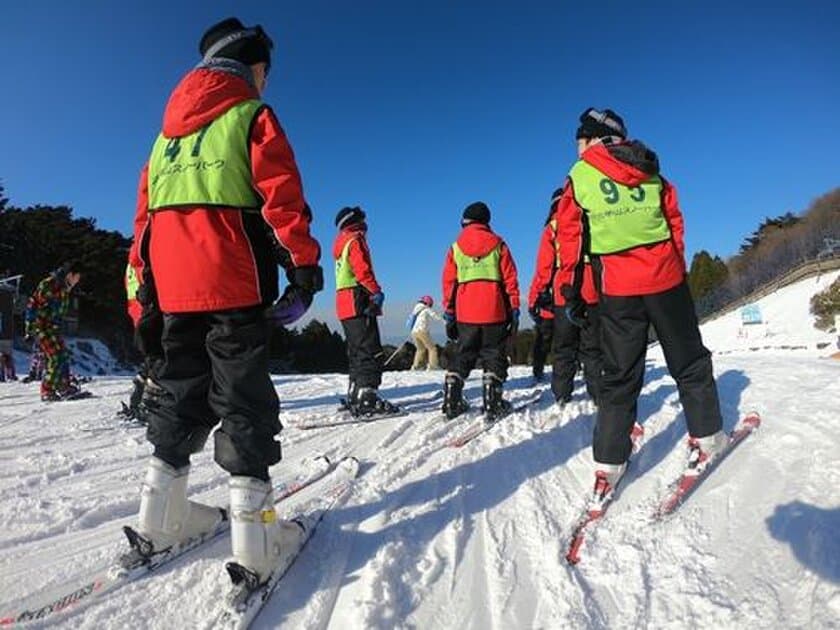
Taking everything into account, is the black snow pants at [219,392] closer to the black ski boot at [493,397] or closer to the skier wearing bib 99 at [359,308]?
the black ski boot at [493,397]

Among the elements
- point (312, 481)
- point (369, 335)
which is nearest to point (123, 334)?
point (369, 335)

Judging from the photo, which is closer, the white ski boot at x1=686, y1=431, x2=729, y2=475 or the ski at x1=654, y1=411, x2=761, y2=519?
the ski at x1=654, y1=411, x2=761, y2=519

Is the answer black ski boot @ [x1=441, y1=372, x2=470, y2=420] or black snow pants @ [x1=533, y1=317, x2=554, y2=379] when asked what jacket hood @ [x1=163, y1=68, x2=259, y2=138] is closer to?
black ski boot @ [x1=441, y1=372, x2=470, y2=420]

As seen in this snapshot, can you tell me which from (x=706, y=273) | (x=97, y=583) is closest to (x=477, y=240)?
(x=97, y=583)

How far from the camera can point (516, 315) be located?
6.11 m

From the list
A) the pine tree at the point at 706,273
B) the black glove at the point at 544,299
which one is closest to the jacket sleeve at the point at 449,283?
the black glove at the point at 544,299

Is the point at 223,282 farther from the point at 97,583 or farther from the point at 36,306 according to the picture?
the point at 36,306

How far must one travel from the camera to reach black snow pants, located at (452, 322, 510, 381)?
5.93 m

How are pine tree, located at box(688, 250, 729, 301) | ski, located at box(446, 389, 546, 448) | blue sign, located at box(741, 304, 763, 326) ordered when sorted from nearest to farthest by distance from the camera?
1. ski, located at box(446, 389, 546, 448)
2. blue sign, located at box(741, 304, 763, 326)
3. pine tree, located at box(688, 250, 729, 301)

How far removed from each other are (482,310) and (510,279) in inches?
17.8

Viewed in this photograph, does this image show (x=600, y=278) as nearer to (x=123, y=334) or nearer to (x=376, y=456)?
(x=376, y=456)

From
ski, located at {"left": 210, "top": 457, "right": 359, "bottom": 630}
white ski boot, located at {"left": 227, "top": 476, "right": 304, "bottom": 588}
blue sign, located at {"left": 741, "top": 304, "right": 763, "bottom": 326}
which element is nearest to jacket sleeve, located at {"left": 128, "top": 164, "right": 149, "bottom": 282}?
white ski boot, located at {"left": 227, "top": 476, "right": 304, "bottom": 588}

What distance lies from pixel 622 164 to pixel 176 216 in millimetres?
2531

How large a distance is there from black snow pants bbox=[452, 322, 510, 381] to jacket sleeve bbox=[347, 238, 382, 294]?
3.40 feet
